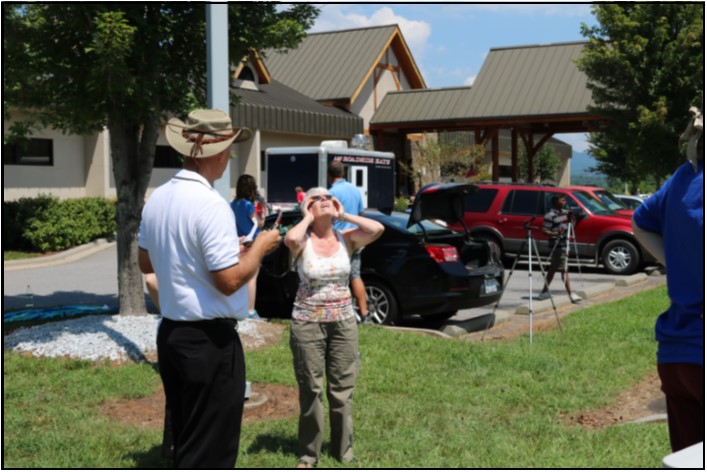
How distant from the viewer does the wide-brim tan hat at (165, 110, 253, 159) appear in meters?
4.01

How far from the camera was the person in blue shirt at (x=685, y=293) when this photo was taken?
3.29 meters

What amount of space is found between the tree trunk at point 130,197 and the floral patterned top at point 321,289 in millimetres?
4166

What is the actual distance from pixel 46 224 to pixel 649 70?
54.1 ft

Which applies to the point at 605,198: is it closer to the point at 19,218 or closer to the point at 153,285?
the point at 19,218

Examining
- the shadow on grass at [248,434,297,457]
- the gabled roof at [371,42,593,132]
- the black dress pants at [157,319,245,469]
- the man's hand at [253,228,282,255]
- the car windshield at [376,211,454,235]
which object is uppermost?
the gabled roof at [371,42,593,132]

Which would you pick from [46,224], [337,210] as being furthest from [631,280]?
[46,224]

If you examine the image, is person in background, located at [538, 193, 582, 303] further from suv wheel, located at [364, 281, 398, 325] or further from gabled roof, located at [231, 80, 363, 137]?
gabled roof, located at [231, 80, 363, 137]

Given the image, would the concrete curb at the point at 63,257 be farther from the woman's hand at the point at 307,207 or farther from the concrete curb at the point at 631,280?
the woman's hand at the point at 307,207

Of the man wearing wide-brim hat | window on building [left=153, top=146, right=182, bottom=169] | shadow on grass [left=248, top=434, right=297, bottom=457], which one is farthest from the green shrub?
the man wearing wide-brim hat

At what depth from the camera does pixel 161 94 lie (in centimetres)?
886

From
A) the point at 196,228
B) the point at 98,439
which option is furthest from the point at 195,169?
Result: the point at 98,439

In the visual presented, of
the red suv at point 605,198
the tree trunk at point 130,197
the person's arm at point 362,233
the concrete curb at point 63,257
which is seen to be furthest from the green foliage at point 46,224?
the person's arm at point 362,233

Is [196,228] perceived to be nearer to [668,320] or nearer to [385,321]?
[668,320]

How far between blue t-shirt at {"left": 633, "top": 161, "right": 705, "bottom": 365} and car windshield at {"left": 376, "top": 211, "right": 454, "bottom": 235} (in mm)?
7366
